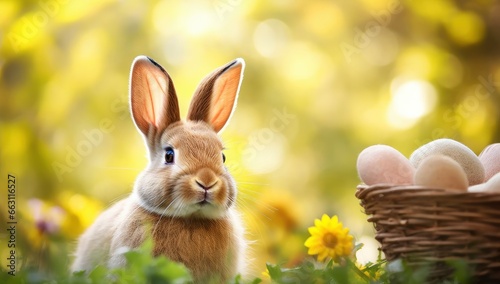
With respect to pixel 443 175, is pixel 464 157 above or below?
above

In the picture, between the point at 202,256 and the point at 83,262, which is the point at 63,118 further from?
the point at 202,256

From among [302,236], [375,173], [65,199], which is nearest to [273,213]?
[302,236]

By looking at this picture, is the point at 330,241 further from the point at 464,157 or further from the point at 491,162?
the point at 491,162

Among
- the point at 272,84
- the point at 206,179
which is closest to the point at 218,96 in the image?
the point at 206,179

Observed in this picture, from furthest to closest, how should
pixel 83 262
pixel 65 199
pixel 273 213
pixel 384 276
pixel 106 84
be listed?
pixel 106 84 < pixel 273 213 < pixel 65 199 < pixel 83 262 < pixel 384 276

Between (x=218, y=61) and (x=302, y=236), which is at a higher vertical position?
(x=218, y=61)
